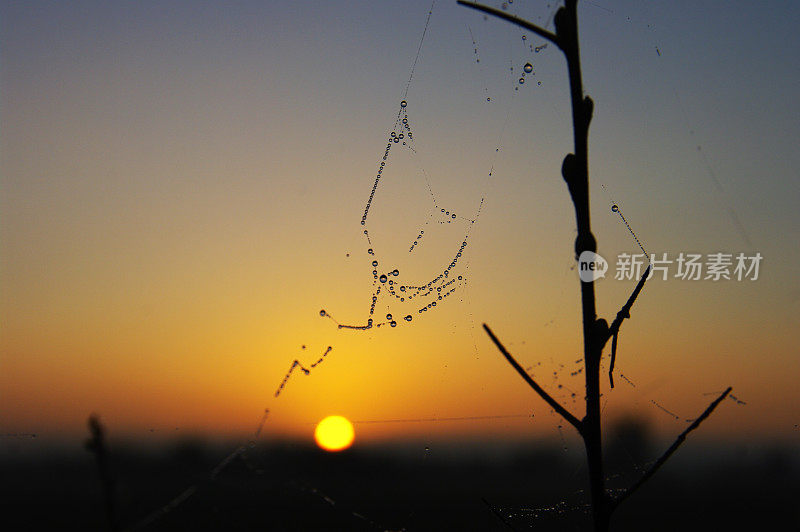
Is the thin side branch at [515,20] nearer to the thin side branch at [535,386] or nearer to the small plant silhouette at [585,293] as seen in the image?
the small plant silhouette at [585,293]

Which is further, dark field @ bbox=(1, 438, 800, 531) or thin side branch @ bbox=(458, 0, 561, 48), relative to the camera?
dark field @ bbox=(1, 438, 800, 531)

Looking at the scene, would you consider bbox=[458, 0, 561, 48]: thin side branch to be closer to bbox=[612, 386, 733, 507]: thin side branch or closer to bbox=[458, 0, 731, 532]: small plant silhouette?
bbox=[458, 0, 731, 532]: small plant silhouette

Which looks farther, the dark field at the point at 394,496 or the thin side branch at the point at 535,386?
the dark field at the point at 394,496

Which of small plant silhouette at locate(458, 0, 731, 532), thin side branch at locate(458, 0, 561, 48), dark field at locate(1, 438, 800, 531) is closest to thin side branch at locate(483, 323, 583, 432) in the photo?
small plant silhouette at locate(458, 0, 731, 532)

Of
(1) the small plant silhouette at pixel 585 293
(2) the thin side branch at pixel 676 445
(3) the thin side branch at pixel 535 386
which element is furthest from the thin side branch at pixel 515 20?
(2) the thin side branch at pixel 676 445

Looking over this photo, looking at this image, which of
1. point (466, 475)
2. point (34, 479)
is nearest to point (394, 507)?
point (466, 475)

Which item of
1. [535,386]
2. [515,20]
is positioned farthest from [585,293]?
[515,20]

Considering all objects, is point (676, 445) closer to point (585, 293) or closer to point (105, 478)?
point (585, 293)

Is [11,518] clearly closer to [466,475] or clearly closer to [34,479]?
[34,479]
